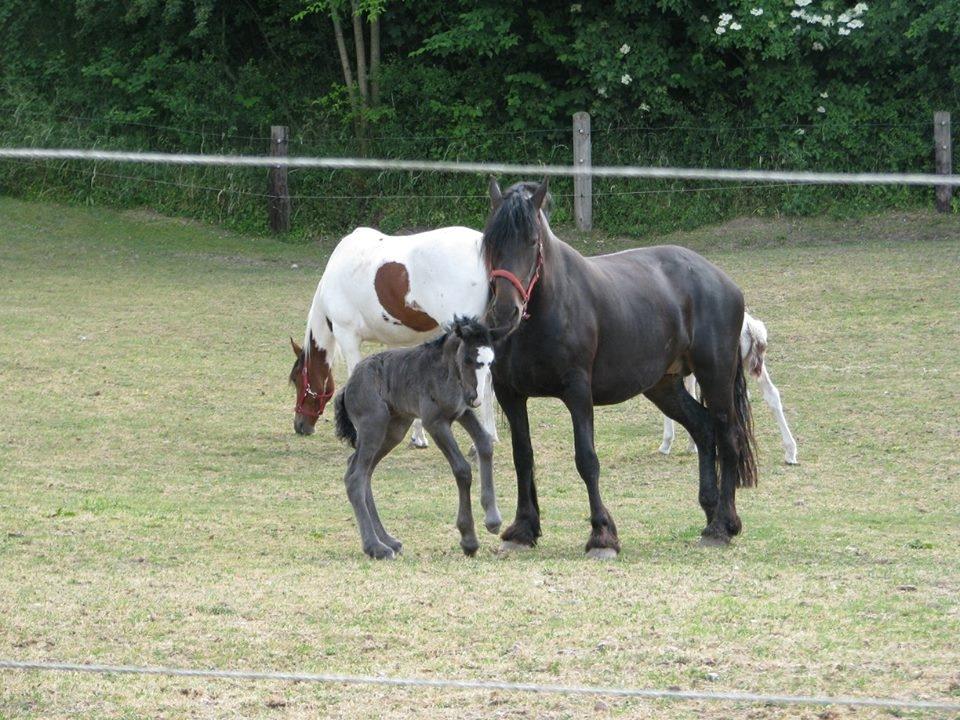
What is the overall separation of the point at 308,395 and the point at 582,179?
36.0 feet

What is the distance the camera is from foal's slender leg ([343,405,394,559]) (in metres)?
7.48

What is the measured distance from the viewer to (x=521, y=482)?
7.80m

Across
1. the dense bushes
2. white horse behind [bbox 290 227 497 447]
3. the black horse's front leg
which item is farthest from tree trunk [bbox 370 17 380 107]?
the black horse's front leg

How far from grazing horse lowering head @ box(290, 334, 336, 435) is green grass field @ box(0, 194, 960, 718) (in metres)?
0.28

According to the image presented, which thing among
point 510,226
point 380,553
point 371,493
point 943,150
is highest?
point 943,150

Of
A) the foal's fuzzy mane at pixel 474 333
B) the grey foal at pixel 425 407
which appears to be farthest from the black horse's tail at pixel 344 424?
the foal's fuzzy mane at pixel 474 333

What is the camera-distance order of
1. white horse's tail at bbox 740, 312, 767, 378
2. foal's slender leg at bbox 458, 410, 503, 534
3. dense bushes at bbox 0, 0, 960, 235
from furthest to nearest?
1. dense bushes at bbox 0, 0, 960, 235
2. white horse's tail at bbox 740, 312, 767, 378
3. foal's slender leg at bbox 458, 410, 503, 534

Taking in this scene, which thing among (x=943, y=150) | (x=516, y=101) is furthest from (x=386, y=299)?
(x=943, y=150)

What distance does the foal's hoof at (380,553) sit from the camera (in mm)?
7391

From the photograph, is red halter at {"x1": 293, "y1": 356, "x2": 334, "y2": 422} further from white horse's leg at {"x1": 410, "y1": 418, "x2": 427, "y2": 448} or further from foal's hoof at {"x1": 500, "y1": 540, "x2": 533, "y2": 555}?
foal's hoof at {"x1": 500, "y1": 540, "x2": 533, "y2": 555}

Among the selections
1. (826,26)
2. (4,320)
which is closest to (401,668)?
(4,320)

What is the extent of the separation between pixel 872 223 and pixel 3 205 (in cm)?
1394

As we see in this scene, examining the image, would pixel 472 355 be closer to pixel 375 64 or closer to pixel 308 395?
pixel 308 395

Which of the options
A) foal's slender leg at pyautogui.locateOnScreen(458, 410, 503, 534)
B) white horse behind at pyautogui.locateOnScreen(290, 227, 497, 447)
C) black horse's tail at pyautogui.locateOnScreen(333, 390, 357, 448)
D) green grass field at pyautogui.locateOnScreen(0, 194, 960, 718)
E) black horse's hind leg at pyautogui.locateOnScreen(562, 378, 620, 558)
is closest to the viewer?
green grass field at pyautogui.locateOnScreen(0, 194, 960, 718)
